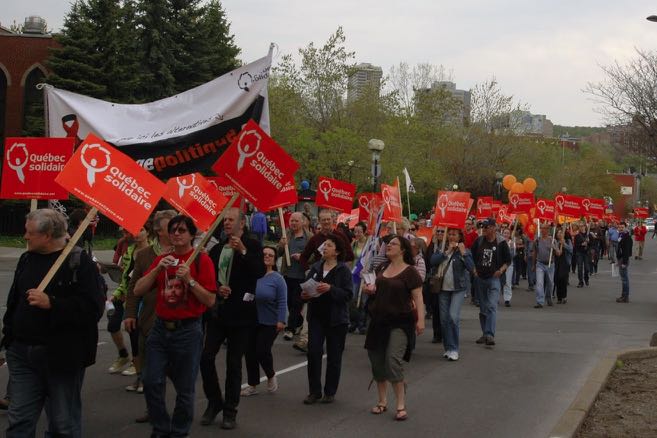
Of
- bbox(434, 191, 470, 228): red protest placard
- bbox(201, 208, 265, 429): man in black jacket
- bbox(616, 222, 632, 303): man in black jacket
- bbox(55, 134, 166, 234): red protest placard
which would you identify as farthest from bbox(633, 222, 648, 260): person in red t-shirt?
bbox(55, 134, 166, 234): red protest placard

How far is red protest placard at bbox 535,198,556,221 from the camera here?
22375mm

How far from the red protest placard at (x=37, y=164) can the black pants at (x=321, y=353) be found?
8.97 feet

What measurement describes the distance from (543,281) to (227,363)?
510 inches

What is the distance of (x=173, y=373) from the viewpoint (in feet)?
20.7

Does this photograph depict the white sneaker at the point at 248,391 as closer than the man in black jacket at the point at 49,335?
No

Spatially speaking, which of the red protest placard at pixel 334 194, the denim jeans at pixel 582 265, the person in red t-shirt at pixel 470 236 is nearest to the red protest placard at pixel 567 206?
the denim jeans at pixel 582 265

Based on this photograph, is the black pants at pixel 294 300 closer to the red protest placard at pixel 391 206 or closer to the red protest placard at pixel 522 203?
the red protest placard at pixel 391 206

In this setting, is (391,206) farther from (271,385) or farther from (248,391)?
(248,391)

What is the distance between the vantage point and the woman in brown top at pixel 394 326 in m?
7.89

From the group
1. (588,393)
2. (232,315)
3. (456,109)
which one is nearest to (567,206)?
(588,393)

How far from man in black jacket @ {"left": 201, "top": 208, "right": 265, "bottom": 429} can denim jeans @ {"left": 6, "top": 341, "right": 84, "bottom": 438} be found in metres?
1.95

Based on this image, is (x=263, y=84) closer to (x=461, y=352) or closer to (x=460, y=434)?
(x=460, y=434)

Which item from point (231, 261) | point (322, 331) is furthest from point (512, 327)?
point (231, 261)

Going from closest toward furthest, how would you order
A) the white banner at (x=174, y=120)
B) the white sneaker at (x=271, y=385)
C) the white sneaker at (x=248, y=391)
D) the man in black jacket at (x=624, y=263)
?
the white banner at (x=174, y=120) → the white sneaker at (x=248, y=391) → the white sneaker at (x=271, y=385) → the man in black jacket at (x=624, y=263)
